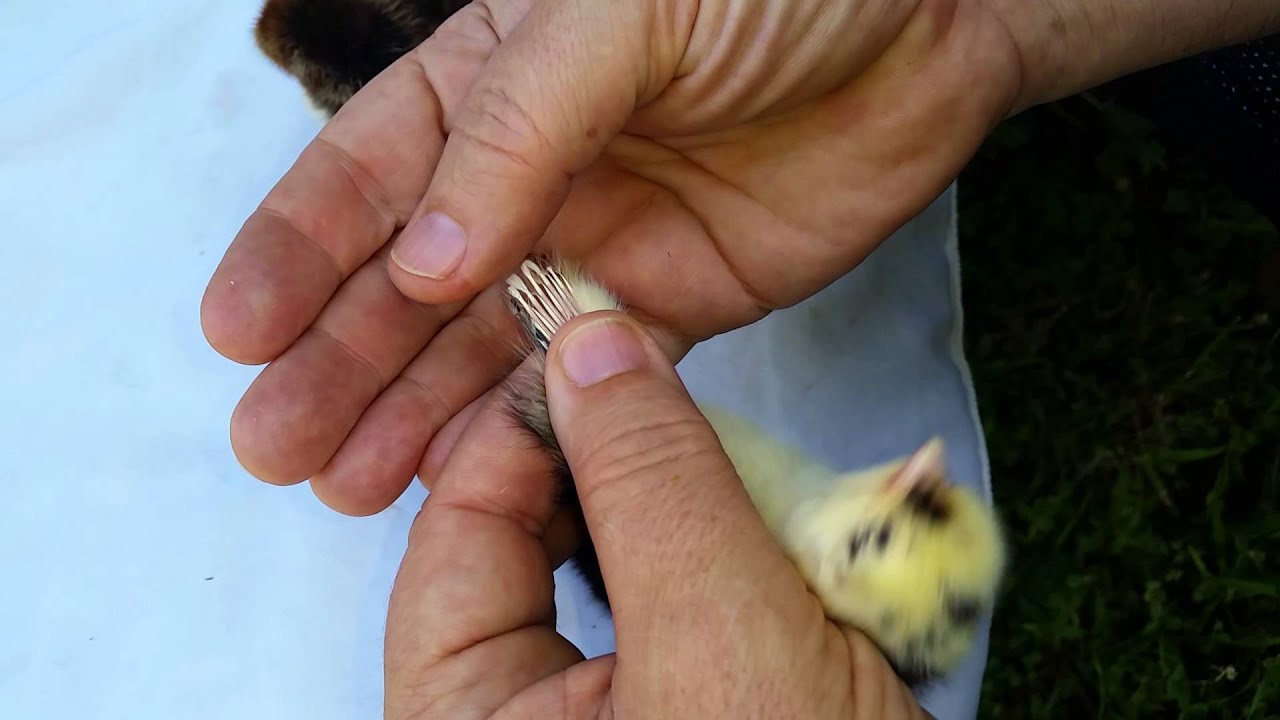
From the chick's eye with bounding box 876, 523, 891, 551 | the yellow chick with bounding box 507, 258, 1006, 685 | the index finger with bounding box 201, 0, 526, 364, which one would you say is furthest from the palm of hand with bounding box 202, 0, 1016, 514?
the chick's eye with bounding box 876, 523, 891, 551

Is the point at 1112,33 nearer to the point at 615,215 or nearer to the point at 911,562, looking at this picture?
the point at 615,215

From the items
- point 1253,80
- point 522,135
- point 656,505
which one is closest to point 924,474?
point 656,505

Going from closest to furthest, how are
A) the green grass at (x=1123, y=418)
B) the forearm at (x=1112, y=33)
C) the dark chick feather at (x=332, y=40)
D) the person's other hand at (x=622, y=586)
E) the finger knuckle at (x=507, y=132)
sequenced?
the person's other hand at (x=622, y=586) < the finger knuckle at (x=507, y=132) < the forearm at (x=1112, y=33) < the dark chick feather at (x=332, y=40) < the green grass at (x=1123, y=418)

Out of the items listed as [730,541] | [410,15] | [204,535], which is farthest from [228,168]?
[730,541]

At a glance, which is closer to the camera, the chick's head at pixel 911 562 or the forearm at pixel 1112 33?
the chick's head at pixel 911 562

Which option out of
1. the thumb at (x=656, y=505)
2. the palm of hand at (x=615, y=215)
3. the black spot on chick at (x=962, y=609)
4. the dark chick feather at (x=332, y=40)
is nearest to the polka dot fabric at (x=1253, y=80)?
the palm of hand at (x=615, y=215)

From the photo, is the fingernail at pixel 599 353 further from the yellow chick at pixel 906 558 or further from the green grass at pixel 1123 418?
the green grass at pixel 1123 418
